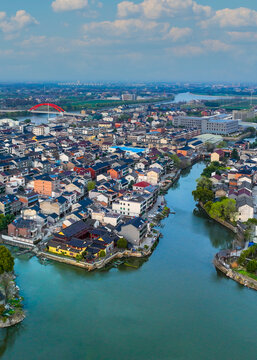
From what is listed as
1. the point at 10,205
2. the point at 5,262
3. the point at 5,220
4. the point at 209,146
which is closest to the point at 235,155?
the point at 209,146

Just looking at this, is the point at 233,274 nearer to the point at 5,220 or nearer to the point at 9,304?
the point at 9,304

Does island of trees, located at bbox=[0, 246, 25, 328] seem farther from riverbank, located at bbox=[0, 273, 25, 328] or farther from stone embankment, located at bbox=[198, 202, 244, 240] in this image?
stone embankment, located at bbox=[198, 202, 244, 240]

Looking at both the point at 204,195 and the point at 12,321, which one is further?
the point at 204,195

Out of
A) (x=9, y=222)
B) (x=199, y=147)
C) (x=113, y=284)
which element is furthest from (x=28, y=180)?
(x=199, y=147)

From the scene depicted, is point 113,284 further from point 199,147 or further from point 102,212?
point 199,147

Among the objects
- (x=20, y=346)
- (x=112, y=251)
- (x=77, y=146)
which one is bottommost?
(x=20, y=346)

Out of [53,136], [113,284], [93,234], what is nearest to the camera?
[113,284]

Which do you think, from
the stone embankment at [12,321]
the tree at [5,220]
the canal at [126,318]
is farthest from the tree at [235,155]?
the stone embankment at [12,321]
